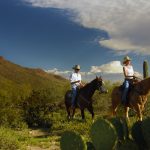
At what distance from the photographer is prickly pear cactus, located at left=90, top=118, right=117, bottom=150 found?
7434mm

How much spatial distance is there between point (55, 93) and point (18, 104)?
297 cm

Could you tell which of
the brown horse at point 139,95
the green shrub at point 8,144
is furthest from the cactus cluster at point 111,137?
the brown horse at point 139,95

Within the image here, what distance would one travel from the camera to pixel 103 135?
7.57 meters

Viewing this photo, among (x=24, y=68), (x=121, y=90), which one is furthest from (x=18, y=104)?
(x=24, y=68)

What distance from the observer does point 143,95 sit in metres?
18.2

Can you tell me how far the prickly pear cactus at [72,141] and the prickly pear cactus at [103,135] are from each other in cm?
23

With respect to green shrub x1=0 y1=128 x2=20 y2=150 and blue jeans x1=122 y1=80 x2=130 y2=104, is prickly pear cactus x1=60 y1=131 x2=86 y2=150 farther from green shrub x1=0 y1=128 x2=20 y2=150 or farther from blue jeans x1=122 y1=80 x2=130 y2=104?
blue jeans x1=122 y1=80 x2=130 y2=104

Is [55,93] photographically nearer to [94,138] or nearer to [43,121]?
[43,121]

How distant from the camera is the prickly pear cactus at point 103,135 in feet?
24.4

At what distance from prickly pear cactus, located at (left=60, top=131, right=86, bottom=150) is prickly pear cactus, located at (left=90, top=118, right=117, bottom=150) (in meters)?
0.23

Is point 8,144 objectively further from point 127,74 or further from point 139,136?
point 139,136

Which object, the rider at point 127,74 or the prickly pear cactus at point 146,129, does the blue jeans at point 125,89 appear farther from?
the prickly pear cactus at point 146,129

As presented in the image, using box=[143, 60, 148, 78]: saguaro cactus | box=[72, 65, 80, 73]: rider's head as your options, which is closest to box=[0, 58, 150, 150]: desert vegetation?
box=[143, 60, 148, 78]: saguaro cactus

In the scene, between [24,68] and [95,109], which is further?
[24,68]
